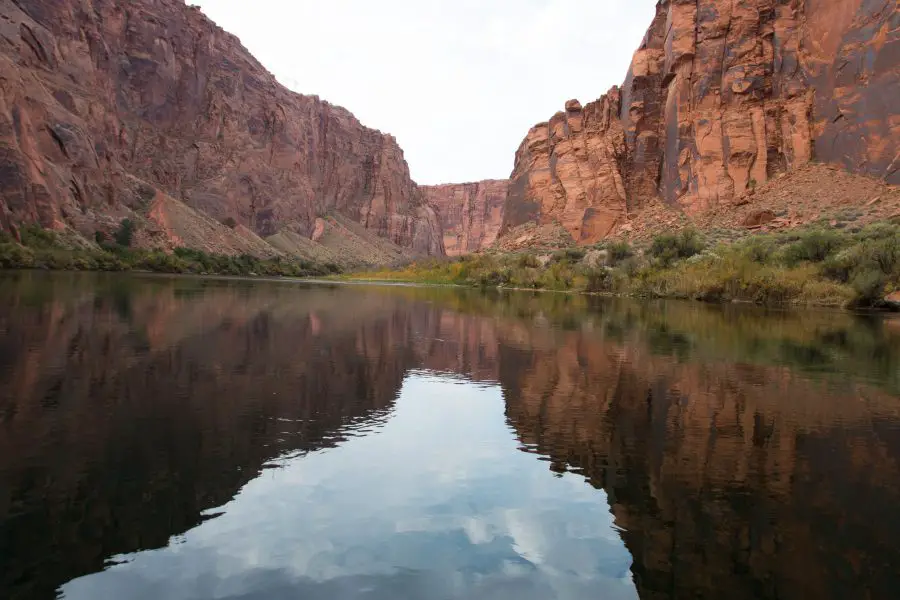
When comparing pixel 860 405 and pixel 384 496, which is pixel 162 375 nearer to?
pixel 384 496

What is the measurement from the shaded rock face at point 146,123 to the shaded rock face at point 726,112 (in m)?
68.6

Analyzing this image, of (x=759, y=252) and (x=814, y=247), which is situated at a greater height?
(x=814, y=247)

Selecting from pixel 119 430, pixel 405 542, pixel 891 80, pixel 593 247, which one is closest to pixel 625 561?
pixel 405 542

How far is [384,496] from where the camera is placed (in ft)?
18.6

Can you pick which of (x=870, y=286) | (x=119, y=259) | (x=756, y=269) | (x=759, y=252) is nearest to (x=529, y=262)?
(x=759, y=252)

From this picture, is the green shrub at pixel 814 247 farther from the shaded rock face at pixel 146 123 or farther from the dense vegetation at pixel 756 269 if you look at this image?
the shaded rock face at pixel 146 123

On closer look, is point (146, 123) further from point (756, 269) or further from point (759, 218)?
point (756, 269)

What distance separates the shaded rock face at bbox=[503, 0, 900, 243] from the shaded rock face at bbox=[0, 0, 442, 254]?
68.6m

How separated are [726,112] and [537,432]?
236 ft

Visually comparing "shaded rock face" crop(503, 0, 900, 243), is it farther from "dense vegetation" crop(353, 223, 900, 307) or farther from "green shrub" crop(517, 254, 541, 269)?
"dense vegetation" crop(353, 223, 900, 307)

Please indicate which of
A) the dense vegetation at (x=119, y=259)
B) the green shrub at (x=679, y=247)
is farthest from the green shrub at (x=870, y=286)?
the dense vegetation at (x=119, y=259)

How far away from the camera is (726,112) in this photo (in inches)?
2736

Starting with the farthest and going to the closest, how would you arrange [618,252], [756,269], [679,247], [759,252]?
[618,252] < [679,247] < [759,252] < [756,269]

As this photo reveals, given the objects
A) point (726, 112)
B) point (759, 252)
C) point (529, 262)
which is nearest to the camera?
point (759, 252)
